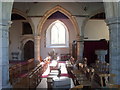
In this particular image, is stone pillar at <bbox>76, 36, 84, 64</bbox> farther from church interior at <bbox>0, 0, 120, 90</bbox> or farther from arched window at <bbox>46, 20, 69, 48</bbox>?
arched window at <bbox>46, 20, 69, 48</bbox>

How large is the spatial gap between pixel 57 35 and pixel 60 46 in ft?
4.00

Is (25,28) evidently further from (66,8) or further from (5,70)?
(5,70)

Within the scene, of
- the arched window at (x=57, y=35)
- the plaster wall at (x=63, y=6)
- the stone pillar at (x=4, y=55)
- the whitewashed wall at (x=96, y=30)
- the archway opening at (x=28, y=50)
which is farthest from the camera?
the arched window at (x=57, y=35)

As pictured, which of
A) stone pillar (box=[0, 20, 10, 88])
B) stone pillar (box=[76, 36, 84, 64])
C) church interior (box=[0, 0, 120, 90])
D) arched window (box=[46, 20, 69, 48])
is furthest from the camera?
arched window (box=[46, 20, 69, 48])

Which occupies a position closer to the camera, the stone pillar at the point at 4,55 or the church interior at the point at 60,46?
the stone pillar at the point at 4,55

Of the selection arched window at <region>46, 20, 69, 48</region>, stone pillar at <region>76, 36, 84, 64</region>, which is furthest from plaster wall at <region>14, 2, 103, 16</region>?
arched window at <region>46, 20, 69, 48</region>

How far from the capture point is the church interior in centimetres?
478

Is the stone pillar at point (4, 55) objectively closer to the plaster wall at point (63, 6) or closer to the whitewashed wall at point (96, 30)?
the plaster wall at point (63, 6)

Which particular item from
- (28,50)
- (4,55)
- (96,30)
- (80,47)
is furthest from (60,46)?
(4,55)

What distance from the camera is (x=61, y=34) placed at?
A: 17078 mm

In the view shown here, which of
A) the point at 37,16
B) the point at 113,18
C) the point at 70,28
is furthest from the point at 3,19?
the point at 70,28

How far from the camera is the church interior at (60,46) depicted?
478 centimetres

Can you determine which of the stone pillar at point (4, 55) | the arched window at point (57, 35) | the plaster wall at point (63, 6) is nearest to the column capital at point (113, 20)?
the stone pillar at point (4, 55)

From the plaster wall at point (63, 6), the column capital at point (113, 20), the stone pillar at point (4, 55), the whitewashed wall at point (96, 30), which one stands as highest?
the plaster wall at point (63, 6)
